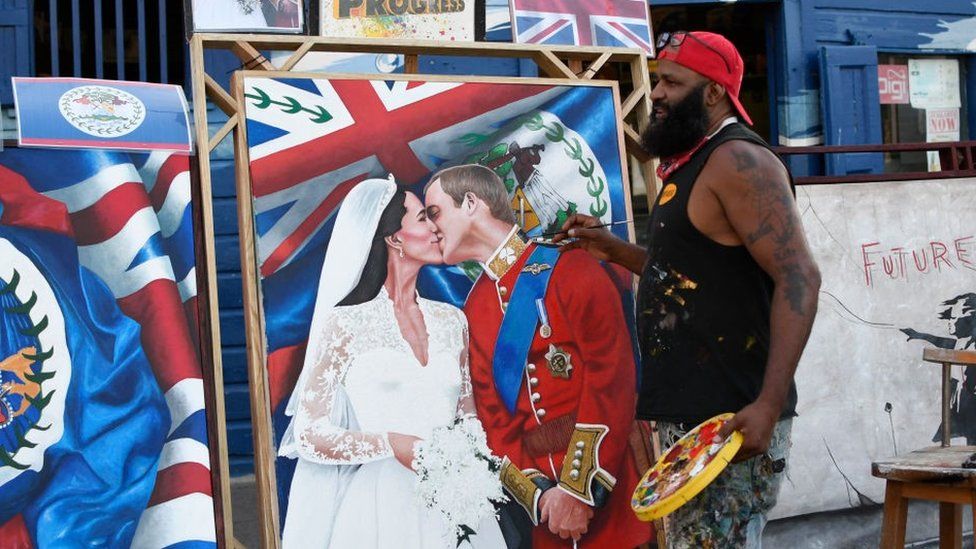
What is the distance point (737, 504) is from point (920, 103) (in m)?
5.23

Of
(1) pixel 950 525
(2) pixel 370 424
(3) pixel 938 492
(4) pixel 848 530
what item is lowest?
(4) pixel 848 530

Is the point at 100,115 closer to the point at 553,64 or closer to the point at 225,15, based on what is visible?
the point at 225,15

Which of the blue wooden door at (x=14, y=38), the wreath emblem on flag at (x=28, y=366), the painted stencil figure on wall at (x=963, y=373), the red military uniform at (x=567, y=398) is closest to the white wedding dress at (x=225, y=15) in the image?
the wreath emblem on flag at (x=28, y=366)

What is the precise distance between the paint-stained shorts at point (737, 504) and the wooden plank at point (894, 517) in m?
0.94

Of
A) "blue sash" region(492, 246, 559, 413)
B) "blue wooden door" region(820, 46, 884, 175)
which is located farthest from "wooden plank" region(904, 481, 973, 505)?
"blue wooden door" region(820, 46, 884, 175)

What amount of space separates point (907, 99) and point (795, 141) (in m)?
0.90

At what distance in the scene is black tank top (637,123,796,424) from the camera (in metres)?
2.78

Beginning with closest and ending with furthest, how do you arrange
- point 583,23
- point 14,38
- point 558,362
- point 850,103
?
point 558,362 → point 583,23 → point 14,38 → point 850,103

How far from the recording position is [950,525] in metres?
3.65

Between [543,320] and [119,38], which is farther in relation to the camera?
[119,38]

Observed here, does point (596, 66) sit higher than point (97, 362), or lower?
higher

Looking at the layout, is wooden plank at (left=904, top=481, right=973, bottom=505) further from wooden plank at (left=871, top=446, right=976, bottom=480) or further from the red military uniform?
the red military uniform

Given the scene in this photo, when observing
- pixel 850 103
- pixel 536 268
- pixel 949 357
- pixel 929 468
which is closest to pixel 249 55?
pixel 536 268

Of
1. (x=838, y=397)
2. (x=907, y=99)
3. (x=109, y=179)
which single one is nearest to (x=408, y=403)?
(x=109, y=179)
